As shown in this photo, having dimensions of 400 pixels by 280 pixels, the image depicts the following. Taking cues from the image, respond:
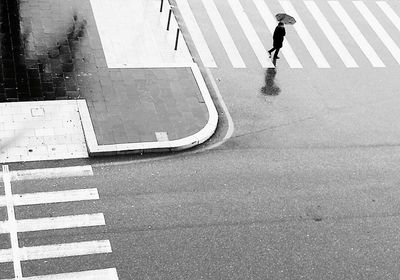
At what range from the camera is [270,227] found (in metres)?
15.2

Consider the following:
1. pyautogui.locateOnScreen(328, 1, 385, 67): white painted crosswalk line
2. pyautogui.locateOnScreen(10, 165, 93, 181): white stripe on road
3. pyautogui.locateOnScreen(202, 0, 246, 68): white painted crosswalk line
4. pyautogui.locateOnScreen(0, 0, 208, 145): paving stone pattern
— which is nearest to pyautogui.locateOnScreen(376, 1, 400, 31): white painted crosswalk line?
pyautogui.locateOnScreen(328, 1, 385, 67): white painted crosswalk line

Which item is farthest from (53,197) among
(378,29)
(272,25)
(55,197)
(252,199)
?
(378,29)

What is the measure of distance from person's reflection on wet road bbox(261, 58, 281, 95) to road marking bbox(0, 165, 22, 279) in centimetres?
833

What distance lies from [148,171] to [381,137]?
7.07m

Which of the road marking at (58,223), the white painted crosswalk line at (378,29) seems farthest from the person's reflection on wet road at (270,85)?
the road marking at (58,223)

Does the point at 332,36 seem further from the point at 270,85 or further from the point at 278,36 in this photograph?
the point at 270,85

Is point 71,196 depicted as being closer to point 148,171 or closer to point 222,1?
point 148,171

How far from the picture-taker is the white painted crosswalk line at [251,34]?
21438 millimetres

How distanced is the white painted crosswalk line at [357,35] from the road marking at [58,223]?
11859 millimetres

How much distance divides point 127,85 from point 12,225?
20.2 feet

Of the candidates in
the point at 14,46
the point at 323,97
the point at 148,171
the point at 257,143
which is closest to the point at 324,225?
the point at 257,143

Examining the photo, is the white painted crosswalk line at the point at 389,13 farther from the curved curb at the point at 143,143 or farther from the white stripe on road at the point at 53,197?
the white stripe on road at the point at 53,197

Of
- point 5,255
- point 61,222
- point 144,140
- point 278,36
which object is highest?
point 278,36

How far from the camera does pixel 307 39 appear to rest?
74.6ft
